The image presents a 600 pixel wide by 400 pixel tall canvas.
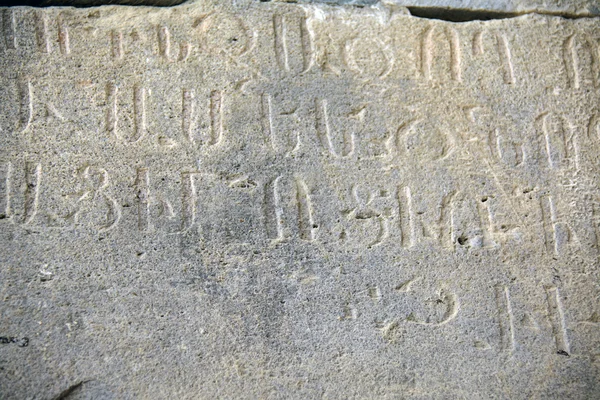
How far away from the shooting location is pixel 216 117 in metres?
2.45

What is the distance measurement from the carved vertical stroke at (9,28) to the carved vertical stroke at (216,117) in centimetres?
69

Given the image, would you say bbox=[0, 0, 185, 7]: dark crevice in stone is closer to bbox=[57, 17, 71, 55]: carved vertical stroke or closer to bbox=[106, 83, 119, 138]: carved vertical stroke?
bbox=[57, 17, 71, 55]: carved vertical stroke

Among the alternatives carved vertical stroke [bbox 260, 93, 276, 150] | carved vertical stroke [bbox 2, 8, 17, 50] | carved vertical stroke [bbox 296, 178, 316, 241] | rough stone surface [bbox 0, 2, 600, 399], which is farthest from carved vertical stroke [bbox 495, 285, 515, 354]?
carved vertical stroke [bbox 2, 8, 17, 50]

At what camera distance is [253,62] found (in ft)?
8.26

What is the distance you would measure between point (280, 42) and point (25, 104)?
2.91ft

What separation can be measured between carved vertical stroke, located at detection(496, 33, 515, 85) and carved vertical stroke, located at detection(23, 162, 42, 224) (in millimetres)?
1639

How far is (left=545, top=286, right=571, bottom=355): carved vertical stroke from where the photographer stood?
7.86 ft

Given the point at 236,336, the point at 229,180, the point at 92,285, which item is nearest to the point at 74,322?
the point at 92,285

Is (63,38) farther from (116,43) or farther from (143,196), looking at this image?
(143,196)

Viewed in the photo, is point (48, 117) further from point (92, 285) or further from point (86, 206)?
point (92, 285)

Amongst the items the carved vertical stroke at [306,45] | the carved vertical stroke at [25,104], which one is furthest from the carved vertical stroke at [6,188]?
the carved vertical stroke at [306,45]

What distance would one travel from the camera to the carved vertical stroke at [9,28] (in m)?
2.43

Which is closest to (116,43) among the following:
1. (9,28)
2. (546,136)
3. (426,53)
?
(9,28)

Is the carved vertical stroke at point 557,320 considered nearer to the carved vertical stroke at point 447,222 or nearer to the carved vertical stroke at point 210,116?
the carved vertical stroke at point 447,222
